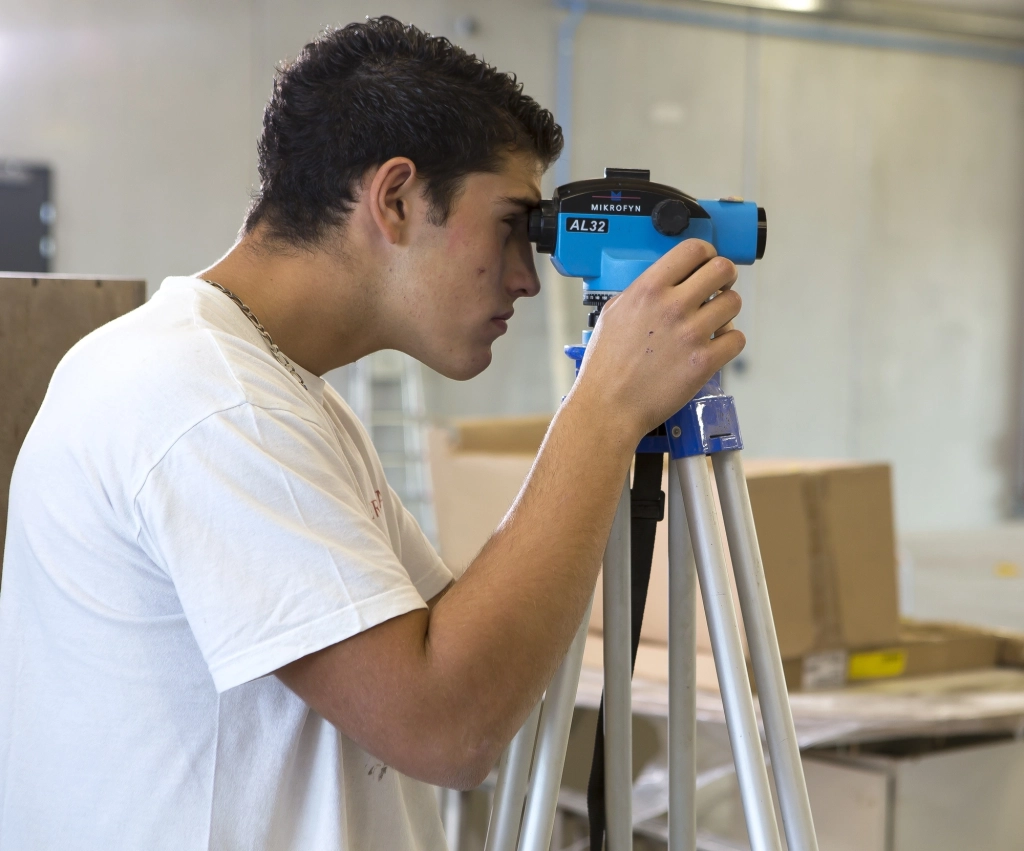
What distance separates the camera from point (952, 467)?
7645 mm

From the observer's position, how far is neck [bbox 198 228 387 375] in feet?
3.21

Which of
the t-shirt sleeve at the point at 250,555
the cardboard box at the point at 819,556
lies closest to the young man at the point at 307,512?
the t-shirt sleeve at the point at 250,555

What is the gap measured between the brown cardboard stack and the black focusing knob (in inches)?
36.3

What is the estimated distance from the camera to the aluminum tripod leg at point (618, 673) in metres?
1.01

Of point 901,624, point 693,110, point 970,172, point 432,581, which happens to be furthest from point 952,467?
point 432,581

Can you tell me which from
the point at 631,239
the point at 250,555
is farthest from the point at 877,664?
the point at 250,555

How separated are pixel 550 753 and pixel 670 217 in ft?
1.56

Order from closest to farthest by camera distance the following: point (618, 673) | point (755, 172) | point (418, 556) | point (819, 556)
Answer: point (618, 673) → point (418, 556) → point (819, 556) → point (755, 172)

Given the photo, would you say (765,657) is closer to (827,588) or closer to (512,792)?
(512,792)

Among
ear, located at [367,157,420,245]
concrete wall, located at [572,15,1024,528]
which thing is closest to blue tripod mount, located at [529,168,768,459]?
ear, located at [367,157,420,245]

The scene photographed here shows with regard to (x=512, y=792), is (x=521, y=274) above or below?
above

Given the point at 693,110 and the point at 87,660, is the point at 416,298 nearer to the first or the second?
the point at 87,660

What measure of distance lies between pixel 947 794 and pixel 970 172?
6664 millimetres

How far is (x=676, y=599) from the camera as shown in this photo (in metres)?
1.02
